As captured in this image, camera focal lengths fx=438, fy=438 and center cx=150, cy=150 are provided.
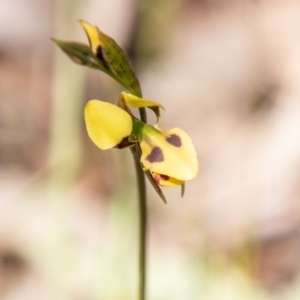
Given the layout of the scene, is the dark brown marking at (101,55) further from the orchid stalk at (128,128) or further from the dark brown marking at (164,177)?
the dark brown marking at (164,177)

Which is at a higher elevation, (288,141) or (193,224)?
(288,141)

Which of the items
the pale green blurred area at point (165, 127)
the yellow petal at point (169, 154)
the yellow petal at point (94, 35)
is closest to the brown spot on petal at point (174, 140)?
the yellow petal at point (169, 154)

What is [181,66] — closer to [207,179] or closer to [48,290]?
[207,179]

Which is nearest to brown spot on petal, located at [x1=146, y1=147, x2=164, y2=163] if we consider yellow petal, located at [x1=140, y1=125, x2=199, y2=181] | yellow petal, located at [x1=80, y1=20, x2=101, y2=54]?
yellow petal, located at [x1=140, y1=125, x2=199, y2=181]

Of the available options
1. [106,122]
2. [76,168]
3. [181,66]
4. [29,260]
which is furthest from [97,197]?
[106,122]

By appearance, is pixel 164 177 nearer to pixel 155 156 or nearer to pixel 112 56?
pixel 155 156

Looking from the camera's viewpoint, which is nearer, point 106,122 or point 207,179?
point 106,122

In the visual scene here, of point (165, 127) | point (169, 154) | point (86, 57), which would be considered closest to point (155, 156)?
point (169, 154)
